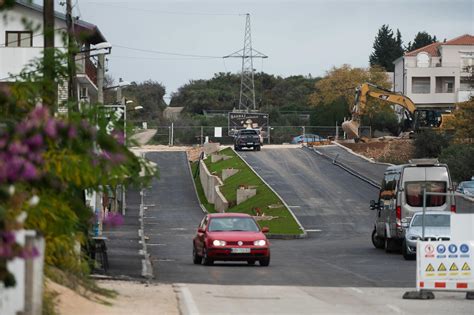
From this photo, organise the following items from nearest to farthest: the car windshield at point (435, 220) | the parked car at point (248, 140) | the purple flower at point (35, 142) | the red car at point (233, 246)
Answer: the purple flower at point (35, 142) < the red car at point (233, 246) < the car windshield at point (435, 220) < the parked car at point (248, 140)

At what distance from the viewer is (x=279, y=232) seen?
48.3m

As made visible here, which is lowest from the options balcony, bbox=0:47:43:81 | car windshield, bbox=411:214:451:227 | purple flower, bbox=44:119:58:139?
car windshield, bbox=411:214:451:227

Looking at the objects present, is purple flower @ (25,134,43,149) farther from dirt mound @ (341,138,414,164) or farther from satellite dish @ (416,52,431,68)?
satellite dish @ (416,52,431,68)

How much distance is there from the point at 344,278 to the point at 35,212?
14214mm

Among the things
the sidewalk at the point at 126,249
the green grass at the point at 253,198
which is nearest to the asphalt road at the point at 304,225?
the sidewalk at the point at 126,249

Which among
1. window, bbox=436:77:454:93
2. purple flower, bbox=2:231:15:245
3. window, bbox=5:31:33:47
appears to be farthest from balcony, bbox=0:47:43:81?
window, bbox=436:77:454:93

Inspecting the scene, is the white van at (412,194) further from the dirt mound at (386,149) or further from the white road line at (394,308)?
the dirt mound at (386,149)

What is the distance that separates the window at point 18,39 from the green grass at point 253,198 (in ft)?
43.7

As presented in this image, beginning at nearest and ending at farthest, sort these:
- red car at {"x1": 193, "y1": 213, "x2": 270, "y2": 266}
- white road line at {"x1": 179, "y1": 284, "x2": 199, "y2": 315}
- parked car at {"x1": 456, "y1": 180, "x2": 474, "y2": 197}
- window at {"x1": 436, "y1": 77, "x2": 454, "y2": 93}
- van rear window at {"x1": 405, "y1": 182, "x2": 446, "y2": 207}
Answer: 1. white road line at {"x1": 179, "y1": 284, "x2": 199, "y2": 315}
2. red car at {"x1": 193, "y1": 213, "x2": 270, "y2": 266}
3. van rear window at {"x1": 405, "y1": 182, "x2": 446, "y2": 207}
4. parked car at {"x1": 456, "y1": 180, "x2": 474, "y2": 197}
5. window at {"x1": 436, "y1": 77, "x2": 454, "y2": 93}

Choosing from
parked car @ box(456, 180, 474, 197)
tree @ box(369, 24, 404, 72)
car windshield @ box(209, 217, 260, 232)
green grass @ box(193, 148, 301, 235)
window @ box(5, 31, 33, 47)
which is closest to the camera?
car windshield @ box(209, 217, 260, 232)

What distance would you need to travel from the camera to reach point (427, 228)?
32.6m

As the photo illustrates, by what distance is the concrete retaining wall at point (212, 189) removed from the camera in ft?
198

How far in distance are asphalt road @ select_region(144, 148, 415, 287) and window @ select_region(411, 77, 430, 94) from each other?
3756 cm

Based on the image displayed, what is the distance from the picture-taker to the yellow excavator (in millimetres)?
73312
